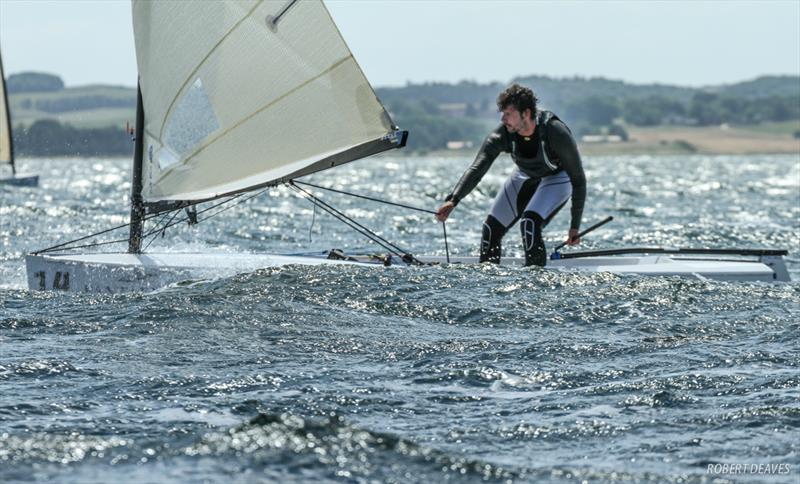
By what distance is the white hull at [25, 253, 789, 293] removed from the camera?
916cm

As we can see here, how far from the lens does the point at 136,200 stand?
32.5ft

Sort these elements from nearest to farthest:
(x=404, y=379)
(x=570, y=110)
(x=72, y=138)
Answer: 1. (x=404, y=379)
2. (x=72, y=138)
3. (x=570, y=110)

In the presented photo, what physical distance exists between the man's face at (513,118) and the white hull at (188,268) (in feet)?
3.96

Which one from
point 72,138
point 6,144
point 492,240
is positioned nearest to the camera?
point 492,240

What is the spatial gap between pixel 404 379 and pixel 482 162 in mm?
3610

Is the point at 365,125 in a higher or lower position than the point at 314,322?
higher

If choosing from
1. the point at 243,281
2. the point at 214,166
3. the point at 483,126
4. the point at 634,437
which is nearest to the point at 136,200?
the point at 214,166

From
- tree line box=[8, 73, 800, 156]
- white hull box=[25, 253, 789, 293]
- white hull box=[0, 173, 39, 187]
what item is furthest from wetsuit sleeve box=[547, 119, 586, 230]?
tree line box=[8, 73, 800, 156]

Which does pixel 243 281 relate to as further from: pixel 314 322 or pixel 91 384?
pixel 91 384

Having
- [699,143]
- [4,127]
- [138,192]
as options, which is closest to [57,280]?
[138,192]

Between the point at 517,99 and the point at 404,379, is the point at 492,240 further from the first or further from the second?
the point at 404,379

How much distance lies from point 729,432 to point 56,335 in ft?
13.6

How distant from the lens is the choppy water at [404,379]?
4.68 metres

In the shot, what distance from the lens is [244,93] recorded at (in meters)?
9.41
